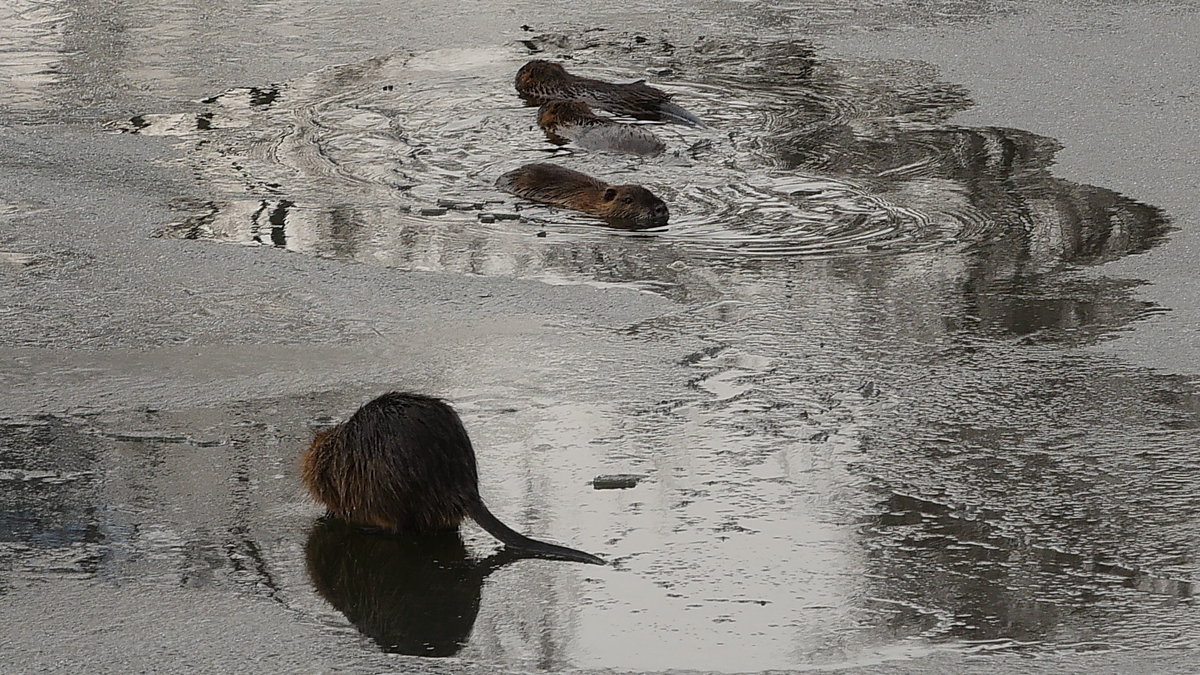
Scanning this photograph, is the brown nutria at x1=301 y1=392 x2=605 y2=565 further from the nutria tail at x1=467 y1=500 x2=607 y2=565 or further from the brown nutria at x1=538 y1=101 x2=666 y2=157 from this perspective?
the brown nutria at x1=538 y1=101 x2=666 y2=157

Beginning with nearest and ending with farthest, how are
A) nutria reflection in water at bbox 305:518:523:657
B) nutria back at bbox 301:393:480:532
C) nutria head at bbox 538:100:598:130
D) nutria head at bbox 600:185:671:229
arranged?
nutria reflection in water at bbox 305:518:523:657
nutria back at bbox 301:393:480:532
nutria head at bbox 600:185:671:229
nutria head at bbox 538:100:598:130

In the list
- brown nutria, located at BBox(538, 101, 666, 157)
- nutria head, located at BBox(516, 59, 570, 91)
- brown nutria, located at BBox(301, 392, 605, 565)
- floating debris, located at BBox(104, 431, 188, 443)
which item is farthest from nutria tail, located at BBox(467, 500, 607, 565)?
nutria head, located at BBox(516, 59, 570, 91)

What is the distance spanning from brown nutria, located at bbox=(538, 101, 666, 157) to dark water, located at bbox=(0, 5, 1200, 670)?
0.48 ft

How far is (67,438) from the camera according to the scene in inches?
208

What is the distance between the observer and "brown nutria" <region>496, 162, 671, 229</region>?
25.4 feet

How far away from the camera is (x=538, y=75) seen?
401 inches

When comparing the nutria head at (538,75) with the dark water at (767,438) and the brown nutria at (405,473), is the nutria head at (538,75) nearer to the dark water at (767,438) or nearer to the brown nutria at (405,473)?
the dark water at (767,438)

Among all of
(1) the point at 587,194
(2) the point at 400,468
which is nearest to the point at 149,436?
(2) the point at 400,468

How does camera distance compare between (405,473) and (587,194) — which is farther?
(587,194)

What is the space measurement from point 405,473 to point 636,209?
10.9 feet

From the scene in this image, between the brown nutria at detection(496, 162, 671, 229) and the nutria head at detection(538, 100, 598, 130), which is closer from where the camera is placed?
the brown nutria at detection(496, 162, 671, 229)

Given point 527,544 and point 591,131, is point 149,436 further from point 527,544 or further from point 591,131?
point 591,131

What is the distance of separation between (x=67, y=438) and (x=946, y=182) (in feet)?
15.8

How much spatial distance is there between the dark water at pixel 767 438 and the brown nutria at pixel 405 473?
81 mm
